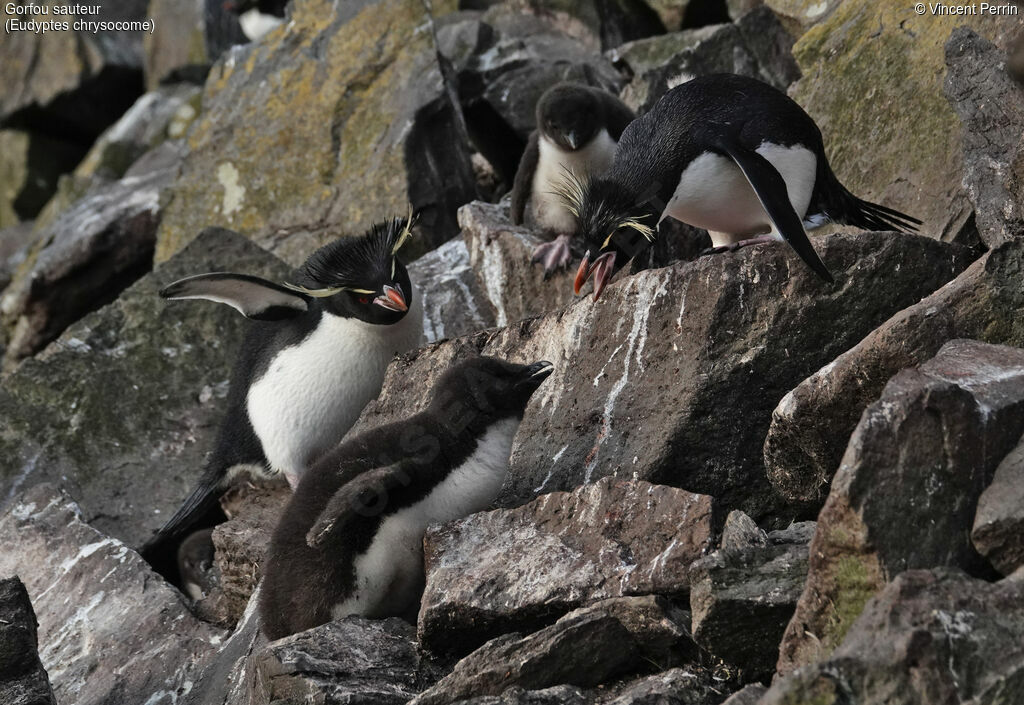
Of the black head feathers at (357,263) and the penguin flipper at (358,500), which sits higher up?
the penguin flipper at (358,500)

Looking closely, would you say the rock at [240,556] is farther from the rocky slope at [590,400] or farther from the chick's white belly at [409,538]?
the chick's white belly at [409,538]

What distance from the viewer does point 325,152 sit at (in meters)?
9.59

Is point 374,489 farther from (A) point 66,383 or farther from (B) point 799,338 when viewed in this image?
(A) point 66,383

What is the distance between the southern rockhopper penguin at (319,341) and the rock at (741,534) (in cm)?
273

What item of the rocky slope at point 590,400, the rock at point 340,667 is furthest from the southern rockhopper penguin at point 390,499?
the rock at point 340,667

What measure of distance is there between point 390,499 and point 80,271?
23.1 feet

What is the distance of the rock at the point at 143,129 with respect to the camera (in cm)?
1402

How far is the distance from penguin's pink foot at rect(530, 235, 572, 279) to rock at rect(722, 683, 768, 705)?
370 cm

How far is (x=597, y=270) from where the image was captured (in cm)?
512

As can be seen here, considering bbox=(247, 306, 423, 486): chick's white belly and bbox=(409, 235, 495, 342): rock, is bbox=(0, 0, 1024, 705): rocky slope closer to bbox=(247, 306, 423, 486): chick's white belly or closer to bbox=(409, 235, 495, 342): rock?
bbox=(409, 235, 495, 342): rock

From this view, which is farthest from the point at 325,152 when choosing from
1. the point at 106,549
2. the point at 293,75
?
the point at 106,549

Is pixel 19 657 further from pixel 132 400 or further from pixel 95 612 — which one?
pixel 132 400

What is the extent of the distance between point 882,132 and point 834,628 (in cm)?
395

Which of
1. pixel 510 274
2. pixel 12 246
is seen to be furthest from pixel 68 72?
pixel 510 274
